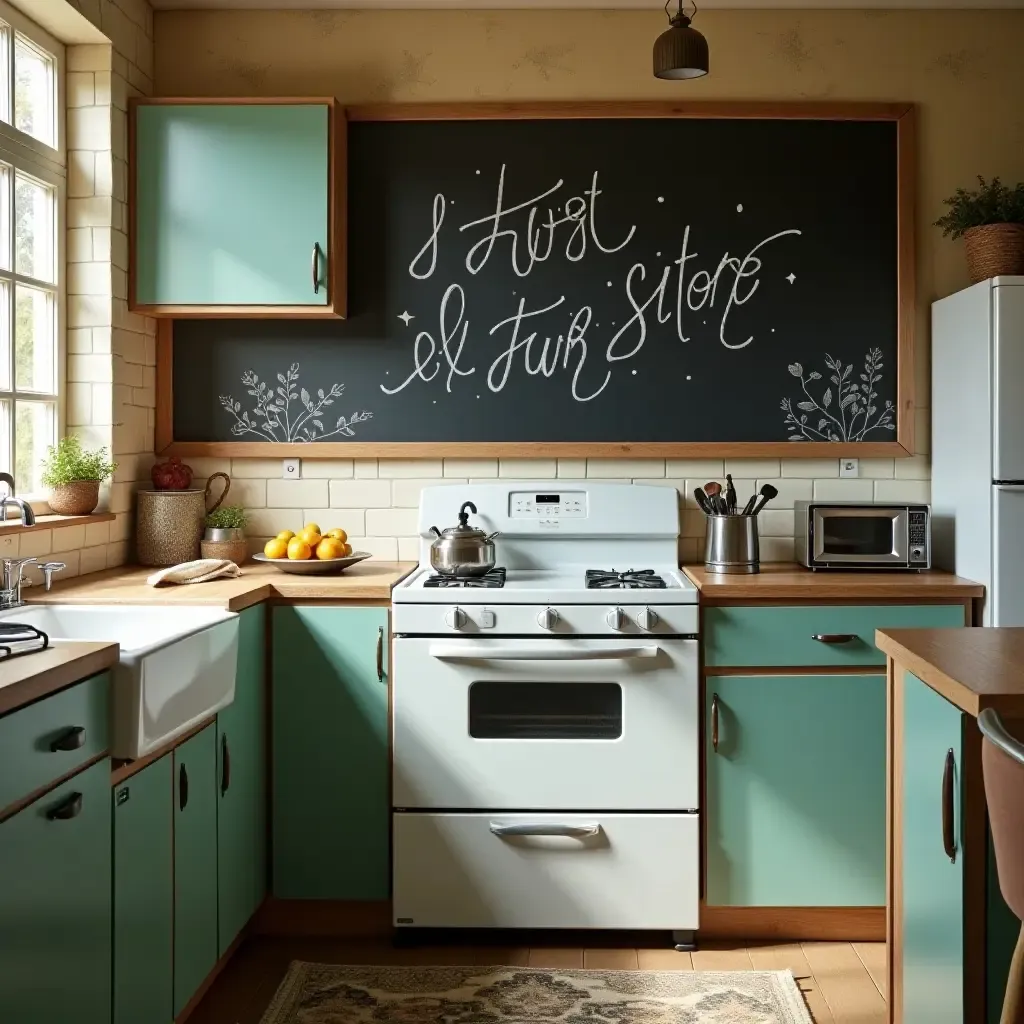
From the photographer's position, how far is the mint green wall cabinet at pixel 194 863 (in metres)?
2.26

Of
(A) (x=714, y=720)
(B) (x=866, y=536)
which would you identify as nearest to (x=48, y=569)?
(A) (x=714, y=720)

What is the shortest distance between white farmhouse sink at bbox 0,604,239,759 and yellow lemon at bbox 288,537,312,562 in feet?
1.69

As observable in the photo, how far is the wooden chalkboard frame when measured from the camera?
3367 mm

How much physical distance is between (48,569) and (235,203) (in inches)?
50.2

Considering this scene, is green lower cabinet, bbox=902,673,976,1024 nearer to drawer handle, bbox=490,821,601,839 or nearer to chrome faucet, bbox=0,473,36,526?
drawer handle, bbox=490,821,601,839

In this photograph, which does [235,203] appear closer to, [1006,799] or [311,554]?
[311,554]

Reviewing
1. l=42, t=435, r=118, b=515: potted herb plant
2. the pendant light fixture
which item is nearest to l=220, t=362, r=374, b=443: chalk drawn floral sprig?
l=42, t=435, r=118, b=515: potted herb plant

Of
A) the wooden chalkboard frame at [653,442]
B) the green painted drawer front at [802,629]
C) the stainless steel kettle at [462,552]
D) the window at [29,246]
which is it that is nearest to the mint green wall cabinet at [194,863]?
the stainless steel kettle at [462,552]

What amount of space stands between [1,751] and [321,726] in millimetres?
1393

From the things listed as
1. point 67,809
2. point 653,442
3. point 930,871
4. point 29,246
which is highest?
point 29,246

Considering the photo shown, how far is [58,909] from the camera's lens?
171 cm

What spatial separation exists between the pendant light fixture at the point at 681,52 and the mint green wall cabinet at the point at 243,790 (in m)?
1.75

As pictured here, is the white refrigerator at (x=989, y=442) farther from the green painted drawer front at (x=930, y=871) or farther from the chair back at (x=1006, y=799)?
the chair back at (x=1006, y=799)

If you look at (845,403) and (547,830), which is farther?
(845,403)
